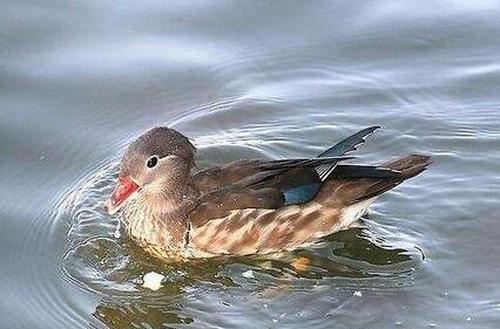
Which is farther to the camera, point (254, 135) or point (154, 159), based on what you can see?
point (254, 135)

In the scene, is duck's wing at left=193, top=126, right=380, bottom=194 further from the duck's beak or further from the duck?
the duck's beak

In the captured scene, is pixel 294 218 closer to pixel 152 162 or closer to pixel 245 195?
pixel 245 195

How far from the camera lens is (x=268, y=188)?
7.15 m

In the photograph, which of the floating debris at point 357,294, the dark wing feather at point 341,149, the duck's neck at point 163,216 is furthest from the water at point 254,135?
the dark wing feather at point 341,149

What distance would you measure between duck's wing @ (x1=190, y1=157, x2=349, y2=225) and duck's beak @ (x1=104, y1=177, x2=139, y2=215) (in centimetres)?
46

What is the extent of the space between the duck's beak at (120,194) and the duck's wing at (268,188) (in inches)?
18.3

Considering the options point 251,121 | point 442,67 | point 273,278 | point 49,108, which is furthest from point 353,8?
point 273,278

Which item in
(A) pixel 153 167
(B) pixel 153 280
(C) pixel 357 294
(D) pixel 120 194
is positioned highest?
(A) pixel 153 167

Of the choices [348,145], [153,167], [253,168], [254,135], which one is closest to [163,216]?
[153,167]

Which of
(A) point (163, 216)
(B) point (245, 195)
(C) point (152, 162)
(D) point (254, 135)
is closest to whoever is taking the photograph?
(B) point (245, 195)

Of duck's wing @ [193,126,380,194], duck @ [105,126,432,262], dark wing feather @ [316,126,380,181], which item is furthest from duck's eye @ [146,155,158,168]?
dark wing feather @ [316,126,380,181]

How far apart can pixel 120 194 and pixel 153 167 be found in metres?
0.27

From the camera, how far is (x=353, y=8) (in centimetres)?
980

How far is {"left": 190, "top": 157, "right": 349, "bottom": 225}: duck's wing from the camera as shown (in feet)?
23.4
